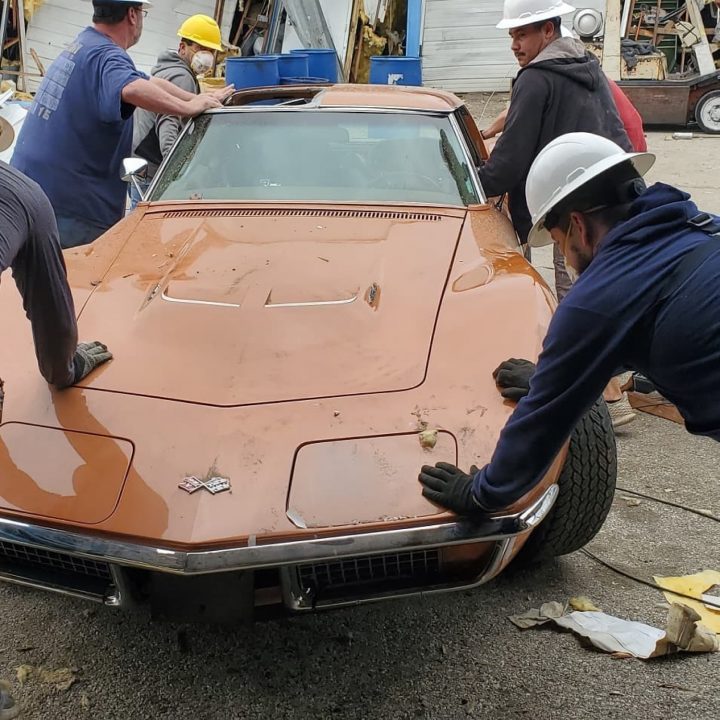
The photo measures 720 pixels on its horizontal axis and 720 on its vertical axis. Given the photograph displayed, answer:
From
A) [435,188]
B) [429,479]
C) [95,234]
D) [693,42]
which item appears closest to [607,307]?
[429,479]

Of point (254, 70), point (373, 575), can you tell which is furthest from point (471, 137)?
point (254, 70)

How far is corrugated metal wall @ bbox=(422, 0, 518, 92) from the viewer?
47.9ft

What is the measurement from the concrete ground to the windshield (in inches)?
69.3

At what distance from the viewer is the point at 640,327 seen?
69.2 inches

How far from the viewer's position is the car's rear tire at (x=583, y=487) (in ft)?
8.25

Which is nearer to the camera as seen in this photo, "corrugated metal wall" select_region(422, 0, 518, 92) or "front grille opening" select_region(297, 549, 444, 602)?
"front grille opening" select_region(297, 549, 444, 602)

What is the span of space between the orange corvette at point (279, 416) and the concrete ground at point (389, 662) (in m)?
0.32

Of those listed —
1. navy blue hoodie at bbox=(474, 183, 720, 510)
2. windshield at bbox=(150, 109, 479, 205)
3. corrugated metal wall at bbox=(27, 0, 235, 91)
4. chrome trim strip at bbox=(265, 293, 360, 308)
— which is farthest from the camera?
corrugated metal wall at bbox=(27, 0, 235, 91)

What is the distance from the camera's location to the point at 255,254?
3131mm

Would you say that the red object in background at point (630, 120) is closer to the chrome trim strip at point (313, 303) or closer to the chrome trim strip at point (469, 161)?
the chrome trim strip at point (469, 161)

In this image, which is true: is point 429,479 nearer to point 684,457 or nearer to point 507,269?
point 507,269

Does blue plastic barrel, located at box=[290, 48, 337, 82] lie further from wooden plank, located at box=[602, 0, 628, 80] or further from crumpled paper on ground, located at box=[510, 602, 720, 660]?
crumpled paper on ground, located at box=[510, 602, 720, 660]

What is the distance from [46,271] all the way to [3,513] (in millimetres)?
695

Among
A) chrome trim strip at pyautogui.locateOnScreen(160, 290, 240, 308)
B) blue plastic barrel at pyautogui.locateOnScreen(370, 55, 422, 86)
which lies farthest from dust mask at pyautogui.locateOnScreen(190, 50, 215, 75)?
blue plastic barrel at pyautogui.locateOnScreen(370, 55, 422, 86)
